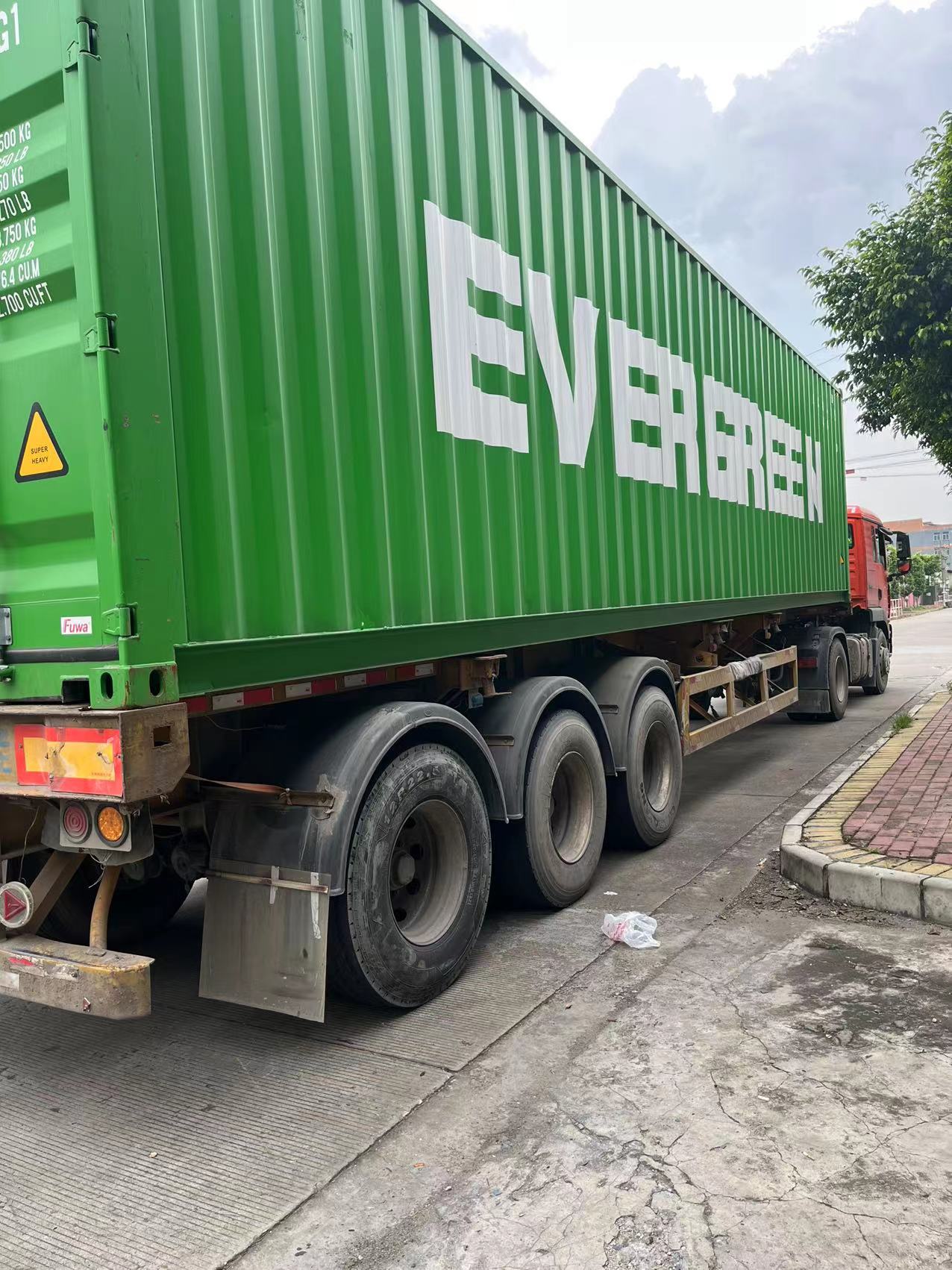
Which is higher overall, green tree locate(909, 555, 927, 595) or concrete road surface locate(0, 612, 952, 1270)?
green tree locate(909, 555, 927, 595)

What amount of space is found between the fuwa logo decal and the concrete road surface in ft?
8.30

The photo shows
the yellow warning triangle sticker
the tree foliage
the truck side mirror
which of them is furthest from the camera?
the tree foliage

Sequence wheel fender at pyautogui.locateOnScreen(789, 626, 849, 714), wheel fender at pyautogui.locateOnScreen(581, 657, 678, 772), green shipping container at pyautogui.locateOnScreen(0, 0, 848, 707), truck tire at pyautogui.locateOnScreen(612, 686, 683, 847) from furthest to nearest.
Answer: wheel fender at pyautogui.locateOnScreen(789, 626, 849, 714), truck tire at pyautogui.locateOnScreen(612, 686, 683, 847), wheel fender at pyautogui.locateOnScreen(581, 657, 678, 772), green shipping container at pyautogui.locateOnScreen(0, 0, 848, 707)

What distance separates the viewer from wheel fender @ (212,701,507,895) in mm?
3252

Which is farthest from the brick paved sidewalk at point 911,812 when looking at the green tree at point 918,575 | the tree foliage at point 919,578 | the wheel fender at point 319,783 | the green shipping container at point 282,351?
the green tree at point 918,575

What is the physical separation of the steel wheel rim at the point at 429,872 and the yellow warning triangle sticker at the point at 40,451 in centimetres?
186

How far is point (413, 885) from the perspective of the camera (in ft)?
13.0

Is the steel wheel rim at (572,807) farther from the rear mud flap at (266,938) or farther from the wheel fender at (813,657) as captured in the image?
the wheel fender at (813,657)

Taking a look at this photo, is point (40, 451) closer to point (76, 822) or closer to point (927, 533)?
point (76, 822)

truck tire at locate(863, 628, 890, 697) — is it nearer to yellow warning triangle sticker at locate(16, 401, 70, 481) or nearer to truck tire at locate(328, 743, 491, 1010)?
truck tire at locate(328, 743, 491, 1010)

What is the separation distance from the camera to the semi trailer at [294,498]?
2764 millimetres

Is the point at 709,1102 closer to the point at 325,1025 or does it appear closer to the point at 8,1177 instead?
the point at 325,1025

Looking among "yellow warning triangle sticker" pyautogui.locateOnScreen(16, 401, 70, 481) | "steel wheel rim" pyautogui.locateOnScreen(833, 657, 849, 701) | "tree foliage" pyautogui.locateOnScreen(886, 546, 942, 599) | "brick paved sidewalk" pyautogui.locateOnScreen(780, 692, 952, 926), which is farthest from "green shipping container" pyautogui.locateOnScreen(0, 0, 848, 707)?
"tree foliage" pyautogui.locateOnScreen(886, 546, 942, 599)

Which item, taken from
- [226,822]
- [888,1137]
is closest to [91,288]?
[226,822]
